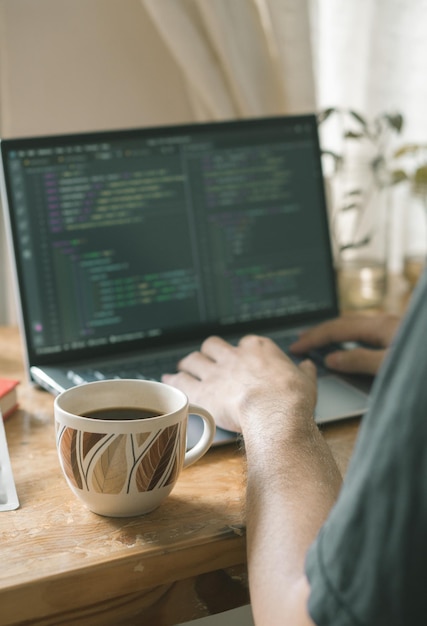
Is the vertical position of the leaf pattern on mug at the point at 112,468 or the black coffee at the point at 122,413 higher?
the black coffee at the point at 122,413

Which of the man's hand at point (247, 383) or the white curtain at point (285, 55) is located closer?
the man's hand at point (247, 383)

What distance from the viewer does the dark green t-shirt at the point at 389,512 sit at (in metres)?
0.45

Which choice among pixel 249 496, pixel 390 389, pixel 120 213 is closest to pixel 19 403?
pixel 120 213

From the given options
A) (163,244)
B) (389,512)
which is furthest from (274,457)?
(163,244)

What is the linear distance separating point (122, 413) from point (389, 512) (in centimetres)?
31

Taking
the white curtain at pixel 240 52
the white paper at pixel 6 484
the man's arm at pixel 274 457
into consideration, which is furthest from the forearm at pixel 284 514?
the white curtain at pixel 240 52

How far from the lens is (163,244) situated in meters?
1.06

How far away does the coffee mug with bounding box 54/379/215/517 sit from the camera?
24.6 inches

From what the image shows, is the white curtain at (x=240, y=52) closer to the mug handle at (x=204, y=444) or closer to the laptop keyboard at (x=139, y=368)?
the laptop keyboard at (x=139, y=368)

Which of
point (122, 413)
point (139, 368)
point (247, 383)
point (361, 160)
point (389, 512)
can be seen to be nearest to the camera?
point (389, 512)

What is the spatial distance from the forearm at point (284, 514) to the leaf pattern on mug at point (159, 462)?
0.22ft

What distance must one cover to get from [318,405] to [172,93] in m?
0.76

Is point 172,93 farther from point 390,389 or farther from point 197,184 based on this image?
point 390,389

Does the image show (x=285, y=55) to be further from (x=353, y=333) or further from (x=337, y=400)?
(x=337, y=400)
